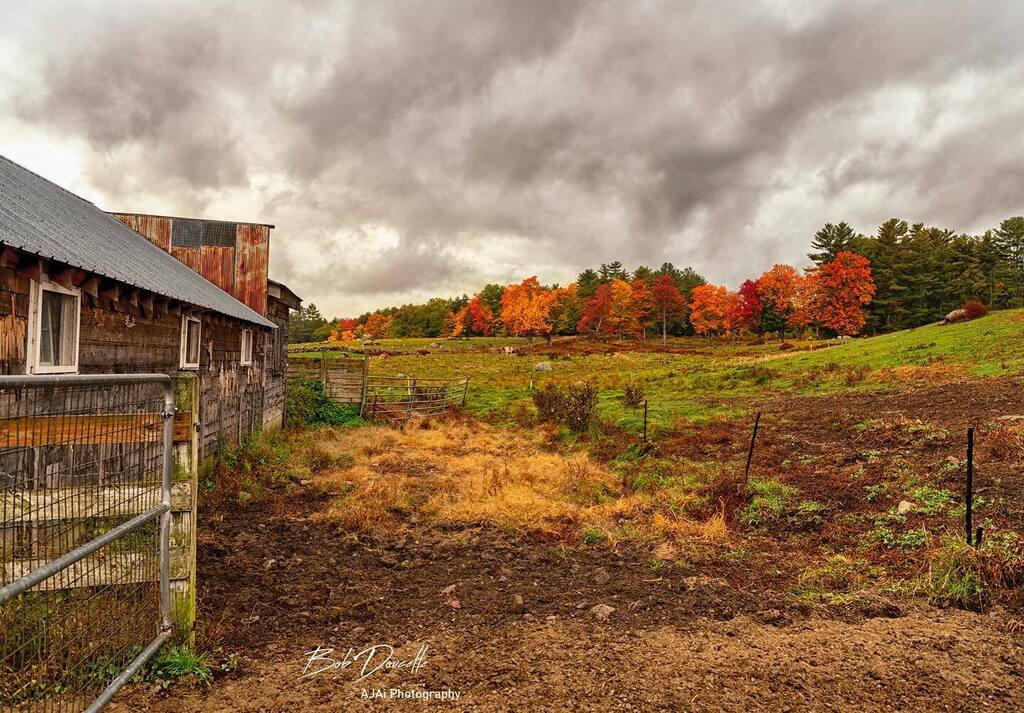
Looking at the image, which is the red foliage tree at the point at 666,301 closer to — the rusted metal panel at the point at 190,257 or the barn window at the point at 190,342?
the rusted metal panel at the point at 190,257

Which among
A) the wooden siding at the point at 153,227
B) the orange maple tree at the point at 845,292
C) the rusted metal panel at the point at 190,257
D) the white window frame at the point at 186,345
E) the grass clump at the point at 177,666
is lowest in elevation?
the grass clump at the point at 177,666

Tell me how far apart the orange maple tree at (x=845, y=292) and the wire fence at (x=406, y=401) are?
5050cm

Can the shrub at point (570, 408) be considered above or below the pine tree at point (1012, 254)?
below

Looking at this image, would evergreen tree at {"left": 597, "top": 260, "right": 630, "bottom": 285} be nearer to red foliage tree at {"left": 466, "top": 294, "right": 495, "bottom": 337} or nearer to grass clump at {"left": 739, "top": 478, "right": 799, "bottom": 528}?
red foliage tree at {"left": 466, "top": 294, "right": 495, "bottom": 337}

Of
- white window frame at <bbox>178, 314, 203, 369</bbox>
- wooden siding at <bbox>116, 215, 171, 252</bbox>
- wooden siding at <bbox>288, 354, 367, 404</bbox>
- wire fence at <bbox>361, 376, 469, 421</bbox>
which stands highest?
wooden siding at <bbox>116, 215, 171, 252</bbox>

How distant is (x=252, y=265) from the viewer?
16078 mm

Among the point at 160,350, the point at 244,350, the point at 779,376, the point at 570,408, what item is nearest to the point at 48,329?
the point at 160,350

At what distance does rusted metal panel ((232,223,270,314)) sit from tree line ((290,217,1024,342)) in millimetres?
58412

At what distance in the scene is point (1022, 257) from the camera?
66250 mm

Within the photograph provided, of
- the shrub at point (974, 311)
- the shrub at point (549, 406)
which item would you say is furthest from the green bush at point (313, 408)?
the shrub at point (974, 311)

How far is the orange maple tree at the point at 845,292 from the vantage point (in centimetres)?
5538

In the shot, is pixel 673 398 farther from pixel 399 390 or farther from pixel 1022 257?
pixel 1022 257

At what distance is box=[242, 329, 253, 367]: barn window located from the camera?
Result: 13477 millimetres

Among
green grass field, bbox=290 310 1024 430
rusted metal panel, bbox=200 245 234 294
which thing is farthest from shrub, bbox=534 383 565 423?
rusted metal panel, bbox=200 245 234 294
